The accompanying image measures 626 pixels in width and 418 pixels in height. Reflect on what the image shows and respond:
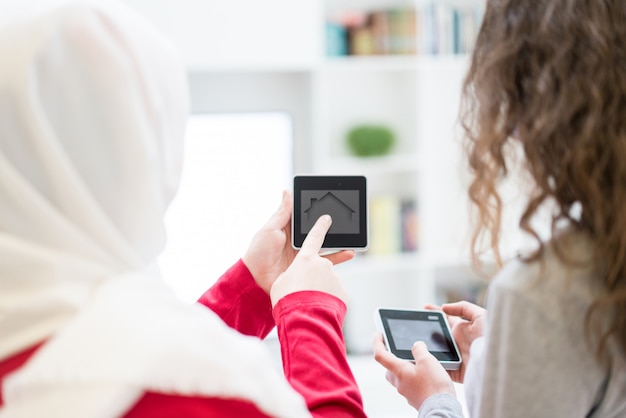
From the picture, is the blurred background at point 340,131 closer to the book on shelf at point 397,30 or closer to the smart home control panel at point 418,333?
the book on shelf at point 397,30

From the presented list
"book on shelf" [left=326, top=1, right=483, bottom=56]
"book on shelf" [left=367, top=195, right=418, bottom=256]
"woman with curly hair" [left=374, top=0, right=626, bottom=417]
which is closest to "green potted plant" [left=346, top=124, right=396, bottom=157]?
"book on shelf" [left=367, top=195, right=418, bottom=256]

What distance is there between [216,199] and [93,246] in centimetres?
205

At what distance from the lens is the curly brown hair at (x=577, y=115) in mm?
792

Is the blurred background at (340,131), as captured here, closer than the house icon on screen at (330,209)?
No

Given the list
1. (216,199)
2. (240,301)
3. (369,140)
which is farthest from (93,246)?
(369,140)

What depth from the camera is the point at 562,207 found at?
0.83m

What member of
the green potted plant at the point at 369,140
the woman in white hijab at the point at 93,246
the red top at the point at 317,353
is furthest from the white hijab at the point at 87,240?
the green potted plant at the point at 369,140

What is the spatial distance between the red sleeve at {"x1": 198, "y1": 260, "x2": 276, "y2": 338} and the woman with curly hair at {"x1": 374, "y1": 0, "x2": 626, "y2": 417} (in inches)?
18.6

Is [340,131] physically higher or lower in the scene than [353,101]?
lower

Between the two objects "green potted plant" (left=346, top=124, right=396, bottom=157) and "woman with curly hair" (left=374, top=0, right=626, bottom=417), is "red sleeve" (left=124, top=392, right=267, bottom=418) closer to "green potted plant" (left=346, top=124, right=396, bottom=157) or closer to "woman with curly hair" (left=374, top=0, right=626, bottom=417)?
"woman with curly hair" (left=374, top=0, right=626, bottom=417)

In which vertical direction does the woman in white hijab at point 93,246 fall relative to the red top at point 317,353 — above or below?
above

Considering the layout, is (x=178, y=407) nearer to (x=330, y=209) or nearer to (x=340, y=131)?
(x=330, y=209)

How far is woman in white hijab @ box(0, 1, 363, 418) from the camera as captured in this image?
734 mm

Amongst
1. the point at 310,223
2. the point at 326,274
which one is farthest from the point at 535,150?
the point at 310,223
